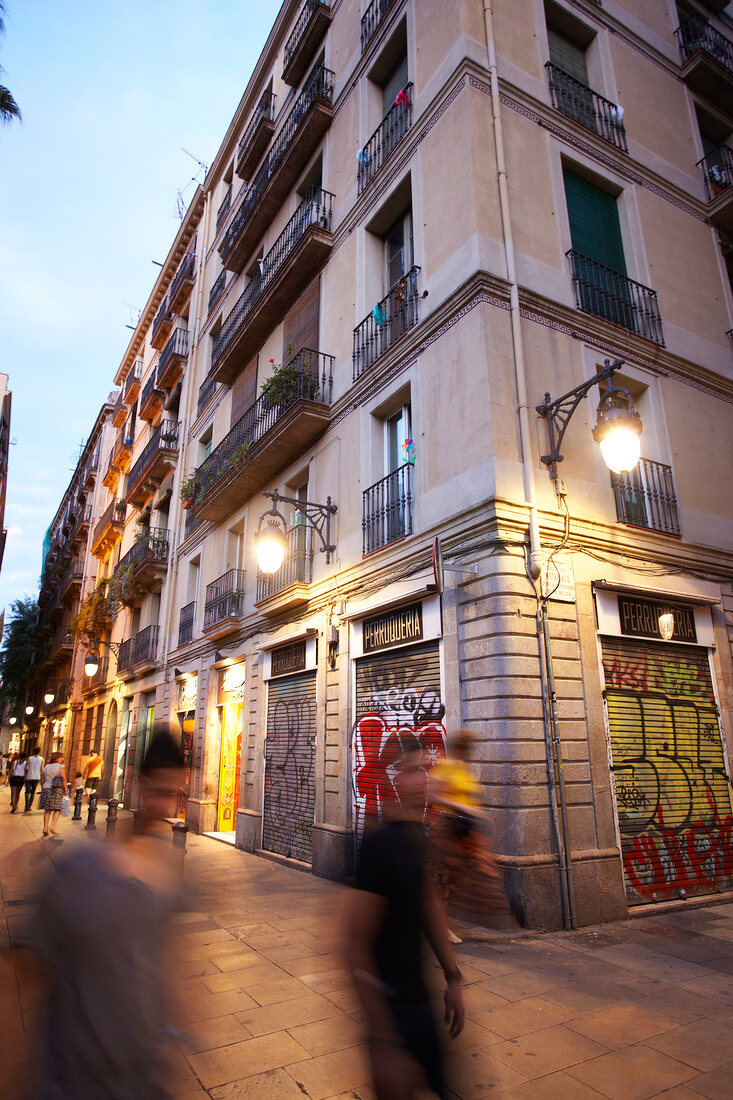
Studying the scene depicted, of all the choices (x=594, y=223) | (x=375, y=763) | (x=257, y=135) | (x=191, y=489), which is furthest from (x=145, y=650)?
(x=594, y=223)

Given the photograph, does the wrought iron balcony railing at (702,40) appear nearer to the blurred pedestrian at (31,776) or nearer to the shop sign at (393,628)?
the shop sign at (393,628)

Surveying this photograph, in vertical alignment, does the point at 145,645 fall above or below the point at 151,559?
below

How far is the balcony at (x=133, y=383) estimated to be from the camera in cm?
2945

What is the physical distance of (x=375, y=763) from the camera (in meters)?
8.81

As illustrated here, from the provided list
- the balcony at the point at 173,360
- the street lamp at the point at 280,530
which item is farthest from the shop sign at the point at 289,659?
the balcony at the point at 173,360

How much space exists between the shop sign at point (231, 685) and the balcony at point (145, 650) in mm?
5543

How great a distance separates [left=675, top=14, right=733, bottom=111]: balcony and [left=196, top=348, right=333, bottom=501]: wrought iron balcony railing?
346 inches

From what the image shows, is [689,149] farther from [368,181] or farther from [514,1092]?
[514,1092]

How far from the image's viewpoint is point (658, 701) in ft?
26.7

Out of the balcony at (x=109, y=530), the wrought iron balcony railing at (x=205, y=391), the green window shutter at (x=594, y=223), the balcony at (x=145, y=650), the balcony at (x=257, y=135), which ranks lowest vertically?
the balcony at (x=145, y=650)

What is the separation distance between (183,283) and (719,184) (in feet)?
56.4

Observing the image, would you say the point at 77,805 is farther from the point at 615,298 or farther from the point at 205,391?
the point at 615,298

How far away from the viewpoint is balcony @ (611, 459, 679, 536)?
8805 mm

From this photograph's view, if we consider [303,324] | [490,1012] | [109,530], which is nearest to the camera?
[490,1012]
